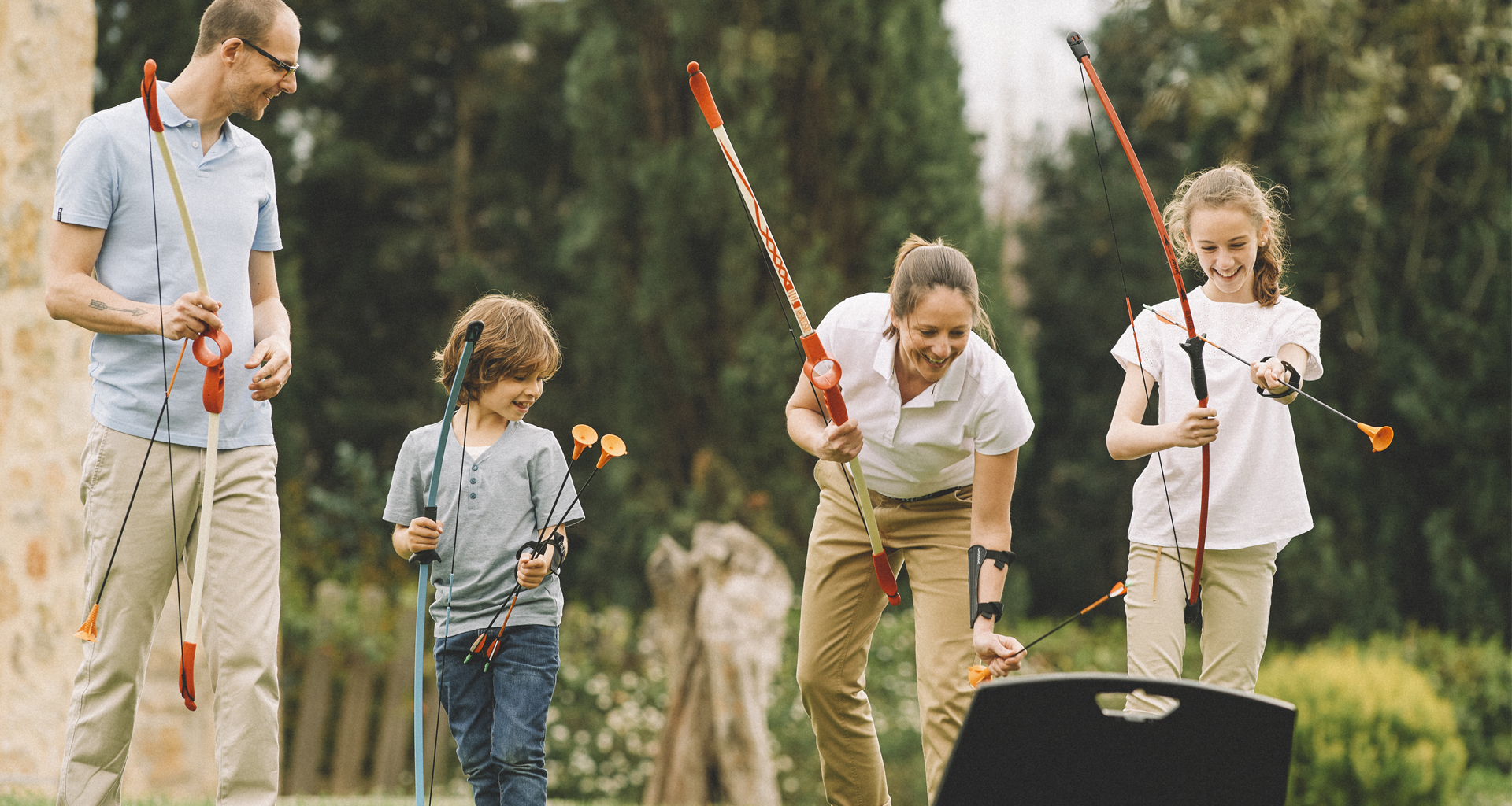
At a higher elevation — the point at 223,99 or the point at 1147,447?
the point at 223,99

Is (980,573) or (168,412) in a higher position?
(168,412)

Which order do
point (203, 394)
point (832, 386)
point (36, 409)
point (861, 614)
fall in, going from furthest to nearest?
point (36, 409), point (861, 614), point (832, 386), point (203, 394)

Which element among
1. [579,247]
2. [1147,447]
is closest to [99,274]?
[1147,447]

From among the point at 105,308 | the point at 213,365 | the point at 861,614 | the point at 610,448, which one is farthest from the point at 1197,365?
the point at 105,308

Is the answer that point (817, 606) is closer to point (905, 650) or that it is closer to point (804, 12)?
point (905, 650)

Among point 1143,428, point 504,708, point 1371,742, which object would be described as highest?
point 1143,428

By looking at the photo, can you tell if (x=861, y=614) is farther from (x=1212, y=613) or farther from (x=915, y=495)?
(x=1212, y=613)

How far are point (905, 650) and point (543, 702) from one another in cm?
511

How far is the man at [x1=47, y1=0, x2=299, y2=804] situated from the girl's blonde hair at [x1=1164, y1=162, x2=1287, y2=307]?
7.06 feet

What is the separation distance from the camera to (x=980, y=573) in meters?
2.87

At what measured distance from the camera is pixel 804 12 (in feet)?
26.4

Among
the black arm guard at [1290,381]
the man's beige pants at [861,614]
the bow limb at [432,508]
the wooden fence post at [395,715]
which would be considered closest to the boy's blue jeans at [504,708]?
the bow limb at [432,508]

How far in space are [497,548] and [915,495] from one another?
3.41 ft

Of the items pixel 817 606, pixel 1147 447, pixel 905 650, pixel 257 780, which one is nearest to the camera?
pixel 257 780
